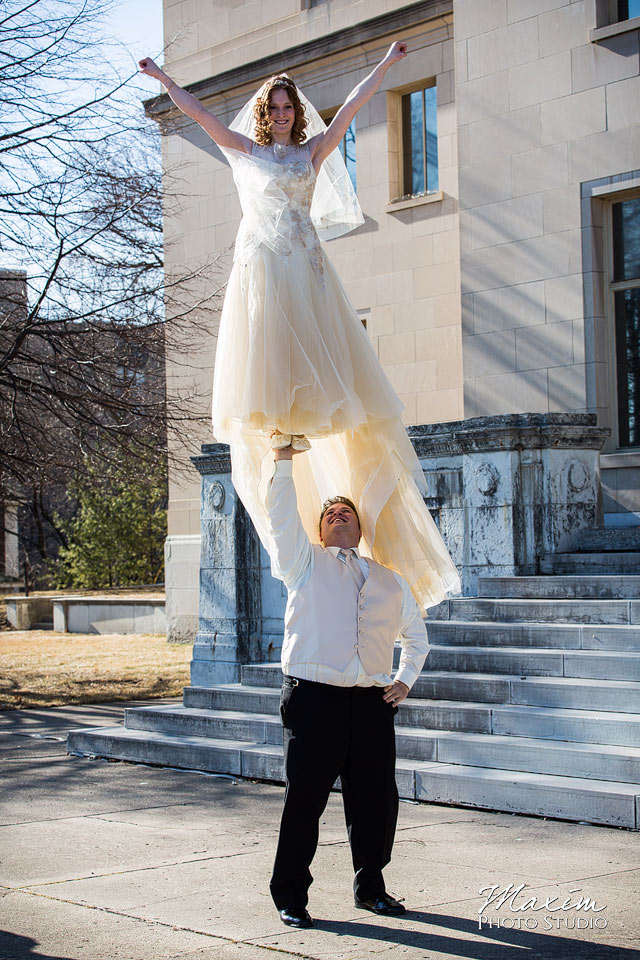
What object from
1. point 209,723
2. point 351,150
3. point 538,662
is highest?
point 351,150

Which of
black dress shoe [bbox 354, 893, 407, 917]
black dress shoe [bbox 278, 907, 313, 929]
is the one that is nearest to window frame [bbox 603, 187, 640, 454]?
black dress shoe [bbox 354, 893, 407, 917]

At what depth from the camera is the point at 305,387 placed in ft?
16.3

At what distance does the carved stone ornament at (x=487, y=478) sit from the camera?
9.93 meters

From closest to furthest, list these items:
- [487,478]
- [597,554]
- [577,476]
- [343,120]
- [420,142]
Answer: [343,120] < [597,554] < [487,478] < [577,476] < [420,142]

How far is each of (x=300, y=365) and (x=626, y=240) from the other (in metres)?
9.08

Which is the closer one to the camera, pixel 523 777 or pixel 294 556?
pixel 294 556

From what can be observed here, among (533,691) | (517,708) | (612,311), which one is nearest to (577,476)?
(533,691)

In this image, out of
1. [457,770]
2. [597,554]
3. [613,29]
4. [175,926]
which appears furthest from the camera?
[613,29]

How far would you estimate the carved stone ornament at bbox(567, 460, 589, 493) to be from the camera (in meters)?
10.2

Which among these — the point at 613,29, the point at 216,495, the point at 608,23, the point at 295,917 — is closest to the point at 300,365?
the point at 295,917

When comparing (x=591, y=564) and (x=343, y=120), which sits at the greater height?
(x=343, y=120)

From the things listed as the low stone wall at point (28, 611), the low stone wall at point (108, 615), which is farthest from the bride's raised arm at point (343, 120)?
the low stone wall at point (28, 611)

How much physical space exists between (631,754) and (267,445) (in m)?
3.16

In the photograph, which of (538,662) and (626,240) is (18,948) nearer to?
(538,662)
